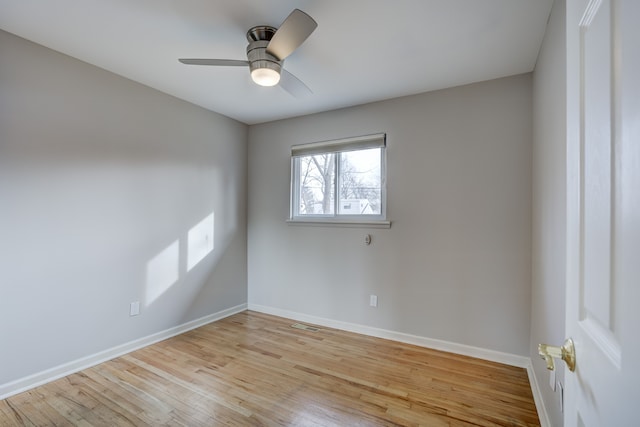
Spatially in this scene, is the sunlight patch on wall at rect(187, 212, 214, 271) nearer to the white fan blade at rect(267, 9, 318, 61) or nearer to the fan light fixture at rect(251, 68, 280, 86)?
the fan light fixture at rect(251, 68, 280, 86)

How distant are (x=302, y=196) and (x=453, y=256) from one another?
6.10ft

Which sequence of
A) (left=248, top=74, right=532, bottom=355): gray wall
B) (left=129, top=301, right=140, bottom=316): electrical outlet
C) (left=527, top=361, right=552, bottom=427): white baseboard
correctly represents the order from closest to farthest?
(left=527, top=361, right=552, bottom=427): white baseboard
(left=248, top=74, right=532, bottom=355): gray wall
(left=129, top=301, right=140, bottom=316): electrical outlet

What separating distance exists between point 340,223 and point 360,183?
50 cm

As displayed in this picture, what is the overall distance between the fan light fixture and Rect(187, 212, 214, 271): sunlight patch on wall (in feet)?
6.40

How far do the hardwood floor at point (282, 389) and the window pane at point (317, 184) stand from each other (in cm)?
151

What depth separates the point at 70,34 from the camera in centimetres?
203

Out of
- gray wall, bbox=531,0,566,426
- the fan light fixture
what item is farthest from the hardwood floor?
the fan light fixture

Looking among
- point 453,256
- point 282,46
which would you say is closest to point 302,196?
point 453,256

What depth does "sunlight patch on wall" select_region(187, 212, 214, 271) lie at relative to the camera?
324 cm

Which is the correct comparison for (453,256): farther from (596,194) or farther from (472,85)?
(596,194)

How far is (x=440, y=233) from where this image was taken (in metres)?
2.80

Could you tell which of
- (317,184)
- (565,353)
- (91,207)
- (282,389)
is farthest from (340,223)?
(565,353)

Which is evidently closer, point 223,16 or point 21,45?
point 223,16

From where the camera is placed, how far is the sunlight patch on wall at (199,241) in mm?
3245
